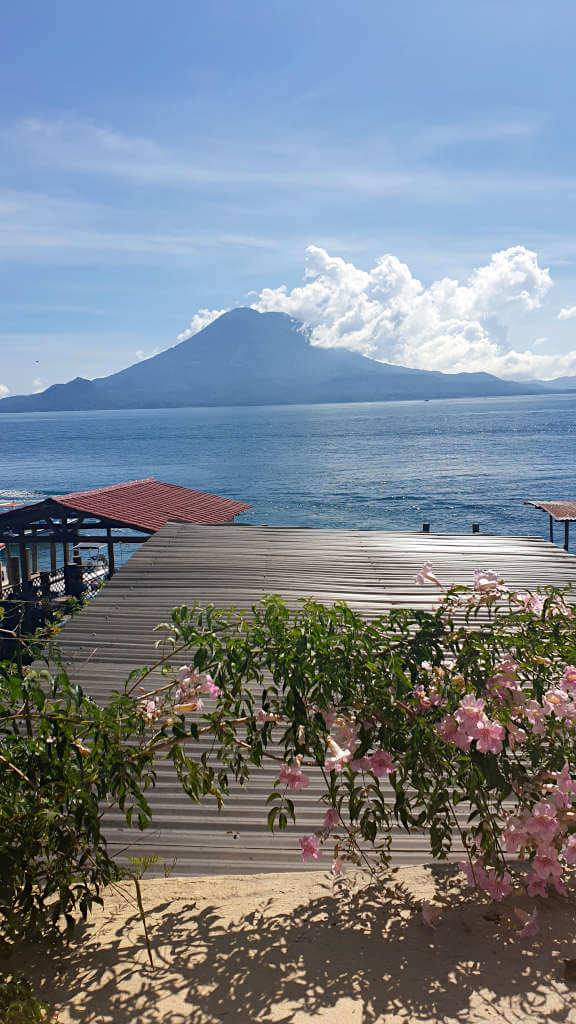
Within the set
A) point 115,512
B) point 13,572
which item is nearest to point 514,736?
point 115,512

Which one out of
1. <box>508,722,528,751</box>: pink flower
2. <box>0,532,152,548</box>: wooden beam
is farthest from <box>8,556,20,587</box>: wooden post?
<box>508,722,528,751</box>: pink flower

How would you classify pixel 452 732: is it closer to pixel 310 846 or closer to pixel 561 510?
pixel 310 846

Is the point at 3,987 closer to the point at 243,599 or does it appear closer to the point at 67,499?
the point at 243,599

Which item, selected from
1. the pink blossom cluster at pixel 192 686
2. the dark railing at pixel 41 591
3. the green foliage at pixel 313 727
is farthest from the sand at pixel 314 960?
the dark railing at pixel 41 591

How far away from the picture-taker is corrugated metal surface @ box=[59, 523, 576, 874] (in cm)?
461

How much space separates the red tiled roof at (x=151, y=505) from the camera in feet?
48.3

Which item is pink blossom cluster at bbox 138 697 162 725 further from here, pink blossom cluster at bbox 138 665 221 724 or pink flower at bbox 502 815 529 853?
pink flower at bbox 502 815 529 853

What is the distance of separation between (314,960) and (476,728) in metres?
1.35

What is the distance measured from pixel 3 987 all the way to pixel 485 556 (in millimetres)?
8097

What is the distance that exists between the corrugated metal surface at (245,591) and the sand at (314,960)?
563 millimetres

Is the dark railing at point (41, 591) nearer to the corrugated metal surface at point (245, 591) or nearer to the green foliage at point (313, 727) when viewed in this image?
the corrugated metal surface at point (245, 591)

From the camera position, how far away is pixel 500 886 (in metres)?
3.39

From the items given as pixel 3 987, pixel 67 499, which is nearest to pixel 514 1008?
pixel 3 987

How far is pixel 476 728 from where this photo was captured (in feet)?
9.70
